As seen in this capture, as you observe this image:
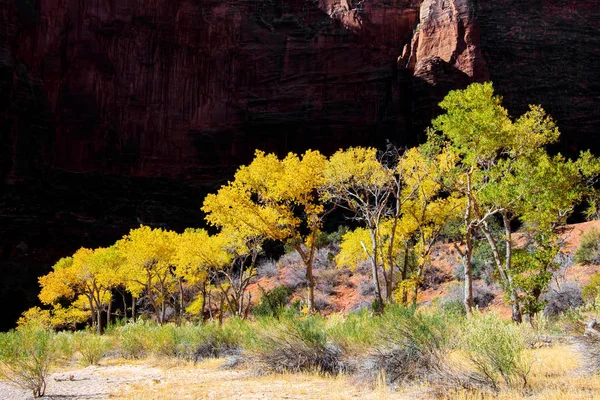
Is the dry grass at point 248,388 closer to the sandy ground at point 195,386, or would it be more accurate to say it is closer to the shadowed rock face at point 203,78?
the sandy ground at point 195,386

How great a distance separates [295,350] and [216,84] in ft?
153

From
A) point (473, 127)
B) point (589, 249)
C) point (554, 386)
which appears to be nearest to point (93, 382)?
point (554, 386)

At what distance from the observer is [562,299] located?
1809 centimetres

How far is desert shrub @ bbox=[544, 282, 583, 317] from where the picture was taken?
17609mm

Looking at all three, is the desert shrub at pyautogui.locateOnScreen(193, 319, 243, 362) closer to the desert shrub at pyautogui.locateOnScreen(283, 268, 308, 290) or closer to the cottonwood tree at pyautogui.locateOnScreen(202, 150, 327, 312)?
the cottonwood tree at pyautogui.locateOnScreen(202, 150, 327, 312)

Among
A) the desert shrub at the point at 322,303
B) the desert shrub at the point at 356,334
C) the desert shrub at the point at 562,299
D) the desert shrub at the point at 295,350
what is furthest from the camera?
the desert shrub at the point at 322,303

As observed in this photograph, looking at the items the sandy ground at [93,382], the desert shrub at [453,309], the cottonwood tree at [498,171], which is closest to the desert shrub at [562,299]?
the desert shrub at [453,309]

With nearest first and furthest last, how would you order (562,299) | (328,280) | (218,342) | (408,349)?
(408,349) < (218,342) < (562,299) < (328,280)

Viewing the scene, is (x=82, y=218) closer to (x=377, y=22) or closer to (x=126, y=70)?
(x=126, y=70)

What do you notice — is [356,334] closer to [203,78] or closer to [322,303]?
[322,303]

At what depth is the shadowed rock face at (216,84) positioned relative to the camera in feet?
150

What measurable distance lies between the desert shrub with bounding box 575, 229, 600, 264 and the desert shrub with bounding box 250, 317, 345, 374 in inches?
819

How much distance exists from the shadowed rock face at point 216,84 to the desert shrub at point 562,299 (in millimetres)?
28900

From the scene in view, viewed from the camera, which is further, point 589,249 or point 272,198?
point 589,249
